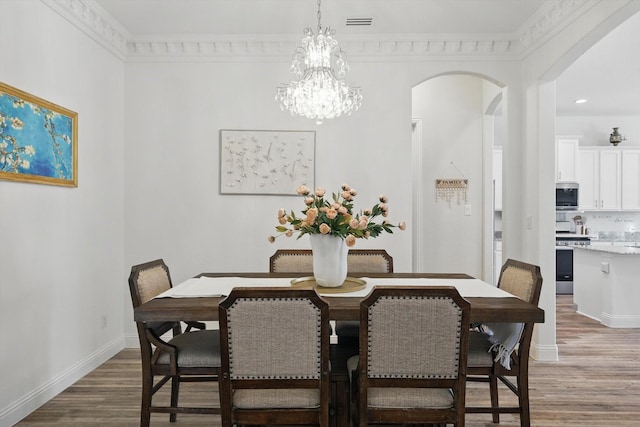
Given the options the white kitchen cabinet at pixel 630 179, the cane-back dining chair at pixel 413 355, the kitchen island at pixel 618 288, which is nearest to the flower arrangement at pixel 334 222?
the cane-back dining chair at pixel 413 355

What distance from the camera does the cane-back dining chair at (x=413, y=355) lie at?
173 centimetres

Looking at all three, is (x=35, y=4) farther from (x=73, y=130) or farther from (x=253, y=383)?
(x=253, y=383)

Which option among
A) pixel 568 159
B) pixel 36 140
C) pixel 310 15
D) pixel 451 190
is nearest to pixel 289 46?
pixel 310 15

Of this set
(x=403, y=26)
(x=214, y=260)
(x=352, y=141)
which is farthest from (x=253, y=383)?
(x=403, y=26)

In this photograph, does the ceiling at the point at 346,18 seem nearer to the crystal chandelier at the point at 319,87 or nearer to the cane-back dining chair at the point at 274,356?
the crystal chandelier at the point at 319,87

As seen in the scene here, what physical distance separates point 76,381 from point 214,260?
1.42 meters

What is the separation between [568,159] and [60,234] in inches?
275

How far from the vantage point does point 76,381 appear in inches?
125

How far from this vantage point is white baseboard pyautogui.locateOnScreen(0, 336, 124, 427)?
2.52m

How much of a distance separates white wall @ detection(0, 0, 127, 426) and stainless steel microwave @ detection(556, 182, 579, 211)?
20.6ft

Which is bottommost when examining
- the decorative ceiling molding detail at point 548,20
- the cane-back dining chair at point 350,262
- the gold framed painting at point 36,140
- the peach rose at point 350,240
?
the cane-back dining chair at point 350,262

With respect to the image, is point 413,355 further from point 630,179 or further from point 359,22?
point 630,179

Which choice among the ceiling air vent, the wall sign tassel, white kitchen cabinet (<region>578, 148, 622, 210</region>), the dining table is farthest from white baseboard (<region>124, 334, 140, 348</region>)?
white kitchen cabinet (<region>578, 148, 622, 210</region>)

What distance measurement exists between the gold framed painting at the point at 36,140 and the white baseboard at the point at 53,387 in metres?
1.33
